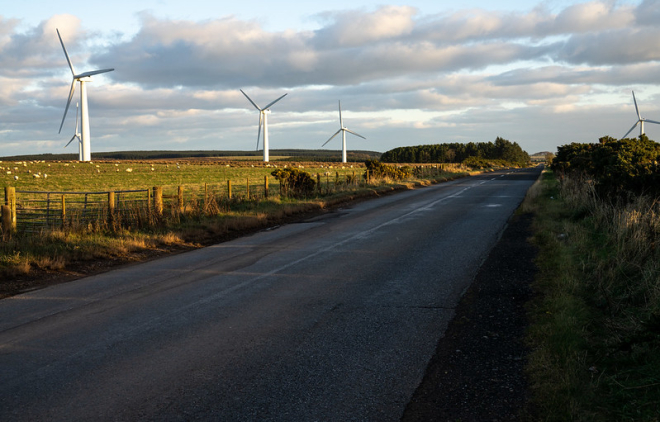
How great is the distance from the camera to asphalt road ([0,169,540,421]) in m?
4.20

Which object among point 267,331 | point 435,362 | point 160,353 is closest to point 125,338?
point 160,353

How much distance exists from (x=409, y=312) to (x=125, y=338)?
3.43m

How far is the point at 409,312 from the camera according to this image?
6711mm

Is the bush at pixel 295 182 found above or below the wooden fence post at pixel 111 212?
above

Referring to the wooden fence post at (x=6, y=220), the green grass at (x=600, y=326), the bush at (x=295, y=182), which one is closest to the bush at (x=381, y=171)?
the bush at (x=295, y=182)

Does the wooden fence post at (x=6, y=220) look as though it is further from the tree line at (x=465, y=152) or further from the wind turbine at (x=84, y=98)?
the tree line at (x=465, y=152)

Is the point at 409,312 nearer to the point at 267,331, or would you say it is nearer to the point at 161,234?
the point at 267,331

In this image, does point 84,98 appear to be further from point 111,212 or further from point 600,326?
point 600,326

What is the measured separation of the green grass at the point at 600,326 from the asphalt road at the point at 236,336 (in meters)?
1.14

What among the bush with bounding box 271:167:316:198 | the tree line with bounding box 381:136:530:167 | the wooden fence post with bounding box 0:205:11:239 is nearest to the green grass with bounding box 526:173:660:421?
the wooden fence post with bounding box 0:205:11:239

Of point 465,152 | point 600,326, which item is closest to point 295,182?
point 600,326

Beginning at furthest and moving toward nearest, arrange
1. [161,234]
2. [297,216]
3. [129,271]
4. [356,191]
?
1. [356,191]
2. [297,216]
3. [161,234]
4. [129,271]

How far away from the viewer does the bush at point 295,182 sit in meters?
24.8

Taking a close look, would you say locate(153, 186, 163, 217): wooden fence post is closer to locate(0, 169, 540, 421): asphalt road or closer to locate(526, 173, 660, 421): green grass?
locate(0, 169, 540, 421): asphalt road
